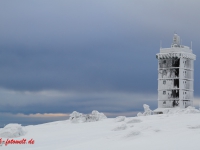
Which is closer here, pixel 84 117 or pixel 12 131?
pixel 12 131

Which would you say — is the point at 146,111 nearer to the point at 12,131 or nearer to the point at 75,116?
the point at 75,116

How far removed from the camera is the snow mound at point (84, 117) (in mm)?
41322

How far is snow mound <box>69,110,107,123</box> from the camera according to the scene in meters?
41.3

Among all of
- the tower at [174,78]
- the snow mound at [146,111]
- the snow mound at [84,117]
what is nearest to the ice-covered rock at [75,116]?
the snow mound at [84,117]

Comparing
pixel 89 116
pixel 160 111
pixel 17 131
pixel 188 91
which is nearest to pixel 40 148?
pixel 17 131

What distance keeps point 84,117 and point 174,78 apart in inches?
1008

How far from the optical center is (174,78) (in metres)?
61.7

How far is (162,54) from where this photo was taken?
62.8 m

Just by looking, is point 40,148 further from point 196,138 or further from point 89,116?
point 89,116

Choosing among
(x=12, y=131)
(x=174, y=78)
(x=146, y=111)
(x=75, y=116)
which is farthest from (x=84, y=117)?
(x=174, y=78)

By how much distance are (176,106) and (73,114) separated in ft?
83.9

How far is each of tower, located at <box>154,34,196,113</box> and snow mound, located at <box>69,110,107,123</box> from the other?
2188 cm

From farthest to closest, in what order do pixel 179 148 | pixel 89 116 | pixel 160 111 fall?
pixel 160 111 < pixel 89 116 < pixel 179 148

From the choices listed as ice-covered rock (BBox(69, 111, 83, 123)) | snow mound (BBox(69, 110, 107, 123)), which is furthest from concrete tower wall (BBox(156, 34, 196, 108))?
ice-covered rock (BBox(69, 111, 83, 123))
